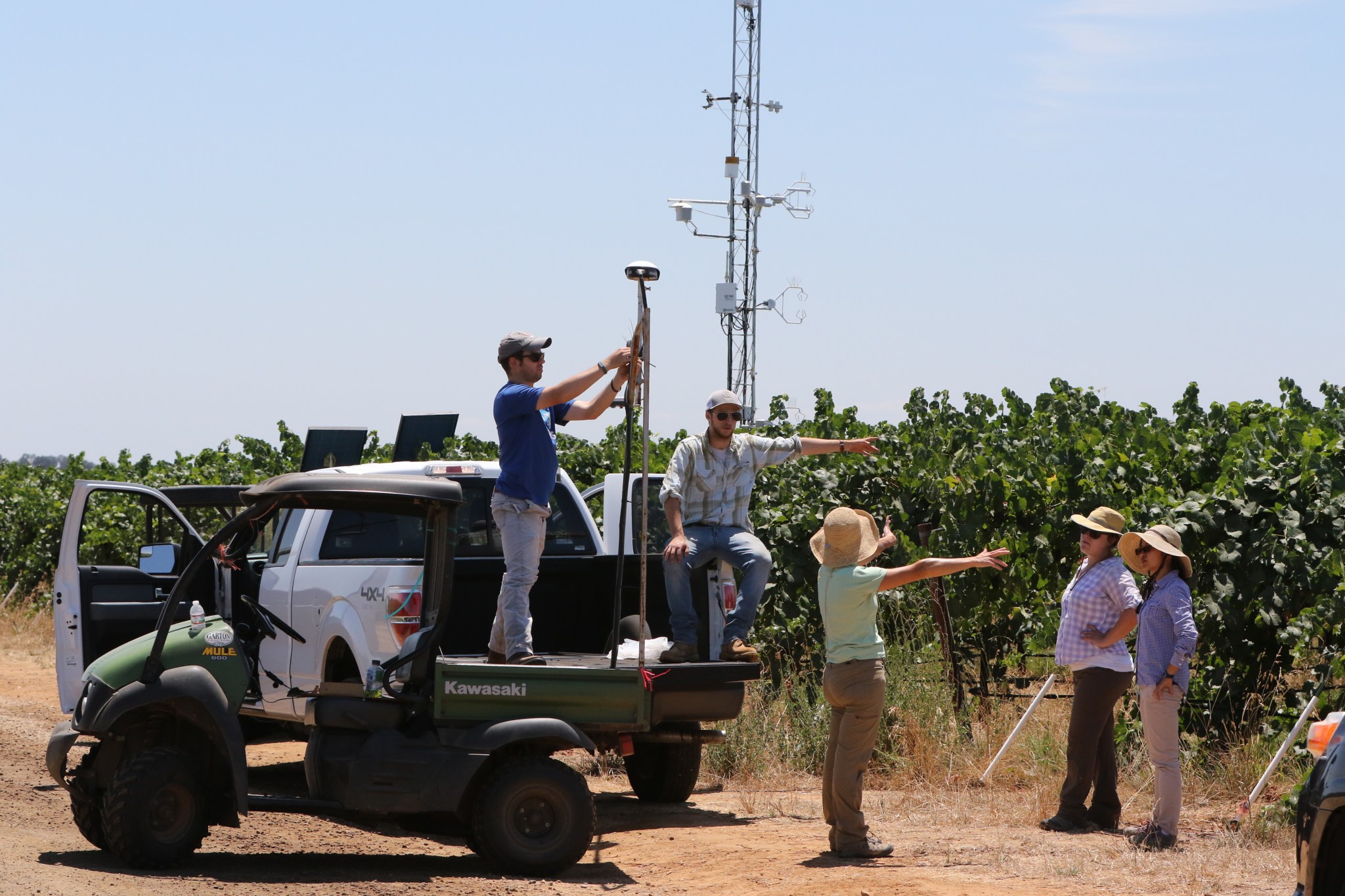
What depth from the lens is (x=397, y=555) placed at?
10.1 metres

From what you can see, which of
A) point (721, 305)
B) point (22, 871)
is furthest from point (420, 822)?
point (721, 305)

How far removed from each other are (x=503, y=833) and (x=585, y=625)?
2.62 metres

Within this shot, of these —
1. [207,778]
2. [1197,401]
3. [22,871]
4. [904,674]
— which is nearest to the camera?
[22,871]

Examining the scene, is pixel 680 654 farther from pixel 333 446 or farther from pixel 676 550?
pixel 333 446

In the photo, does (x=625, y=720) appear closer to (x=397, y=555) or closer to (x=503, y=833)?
(x=503, y=833)

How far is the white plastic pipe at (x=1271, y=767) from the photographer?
8805 millimetres

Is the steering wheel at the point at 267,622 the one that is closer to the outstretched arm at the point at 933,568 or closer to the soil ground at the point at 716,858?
the soil ground at the point at 716,858

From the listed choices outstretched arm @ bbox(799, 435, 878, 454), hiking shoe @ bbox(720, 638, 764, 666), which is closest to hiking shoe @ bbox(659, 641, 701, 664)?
hiking shoe @ bbox(720, 638, 764, 666)

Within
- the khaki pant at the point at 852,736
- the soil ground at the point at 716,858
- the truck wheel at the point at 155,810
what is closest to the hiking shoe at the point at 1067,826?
the soil ground at the point at 716,858

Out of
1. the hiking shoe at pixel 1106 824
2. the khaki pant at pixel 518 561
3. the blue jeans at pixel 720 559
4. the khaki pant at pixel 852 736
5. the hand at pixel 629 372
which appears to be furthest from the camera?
the blue jeans at pixel 720 559

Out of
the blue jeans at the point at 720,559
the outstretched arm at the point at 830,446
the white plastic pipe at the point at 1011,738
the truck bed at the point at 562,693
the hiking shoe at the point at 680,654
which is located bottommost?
the white plastic pipe at the point at 1011,738

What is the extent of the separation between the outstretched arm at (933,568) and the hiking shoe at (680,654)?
1.47 meters

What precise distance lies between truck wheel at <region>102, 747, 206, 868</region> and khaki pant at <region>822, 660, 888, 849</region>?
3.29 m

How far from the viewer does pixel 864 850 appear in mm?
8312
